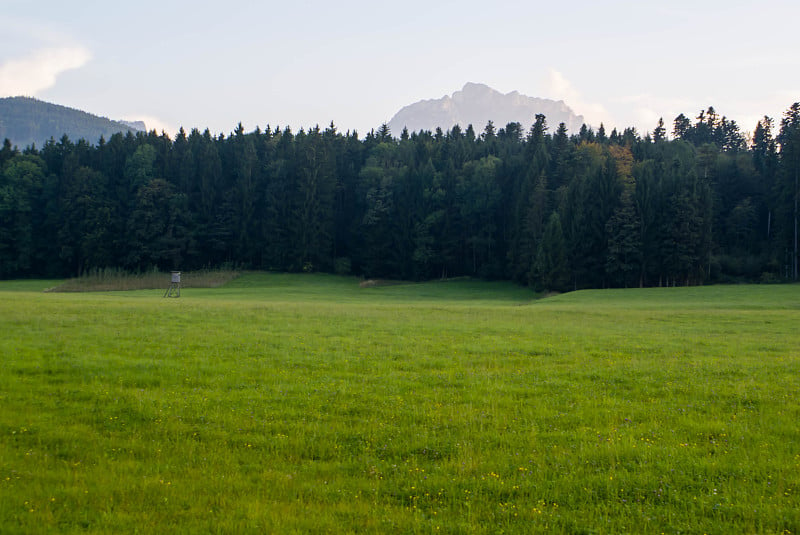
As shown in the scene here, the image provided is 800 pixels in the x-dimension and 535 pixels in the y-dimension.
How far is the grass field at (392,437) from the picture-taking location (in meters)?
6.18

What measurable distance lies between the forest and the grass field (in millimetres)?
56440

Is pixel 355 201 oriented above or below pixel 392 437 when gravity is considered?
above

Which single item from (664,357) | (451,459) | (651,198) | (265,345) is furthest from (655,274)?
(451,459)

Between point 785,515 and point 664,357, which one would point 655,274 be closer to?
point 664,357

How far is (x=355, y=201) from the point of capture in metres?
92.4

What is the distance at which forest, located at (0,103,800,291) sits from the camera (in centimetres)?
7325

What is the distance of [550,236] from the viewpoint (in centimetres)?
6550

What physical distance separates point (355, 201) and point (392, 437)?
8515 cm

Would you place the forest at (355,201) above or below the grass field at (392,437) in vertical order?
above

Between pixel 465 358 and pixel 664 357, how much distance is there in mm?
5520

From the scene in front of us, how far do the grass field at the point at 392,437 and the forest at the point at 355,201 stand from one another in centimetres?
5644

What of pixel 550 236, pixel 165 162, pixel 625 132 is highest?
pixel 625 132

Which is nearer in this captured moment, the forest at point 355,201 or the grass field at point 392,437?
the grass field at point 392,437

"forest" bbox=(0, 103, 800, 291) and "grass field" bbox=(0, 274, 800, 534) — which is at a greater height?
"forest" bbox=(0, 103, 800, 291)
